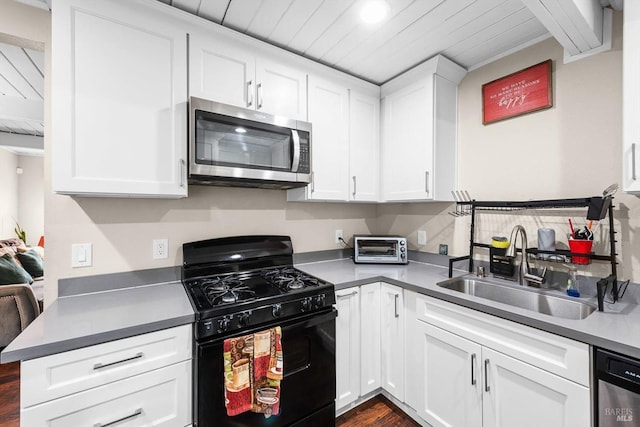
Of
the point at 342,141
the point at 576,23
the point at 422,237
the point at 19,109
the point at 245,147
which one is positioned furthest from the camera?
the point at 19,109

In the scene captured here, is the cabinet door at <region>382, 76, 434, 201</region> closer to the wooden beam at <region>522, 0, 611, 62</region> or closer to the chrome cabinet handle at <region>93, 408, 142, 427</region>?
the wooden beam at <region>522, 0, 611, 62</region>

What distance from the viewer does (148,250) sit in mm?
1645

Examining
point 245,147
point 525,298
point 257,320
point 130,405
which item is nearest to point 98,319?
point 130,405

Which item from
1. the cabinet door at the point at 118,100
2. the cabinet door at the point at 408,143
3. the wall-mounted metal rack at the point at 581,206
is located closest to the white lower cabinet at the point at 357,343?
the wall-mounted metal rack at the point at 581,206

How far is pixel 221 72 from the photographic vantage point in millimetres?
1564

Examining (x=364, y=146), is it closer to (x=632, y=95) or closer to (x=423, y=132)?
(x=423, y=132)

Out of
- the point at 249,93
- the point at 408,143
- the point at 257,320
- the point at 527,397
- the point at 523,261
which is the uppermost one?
the point at 249,93

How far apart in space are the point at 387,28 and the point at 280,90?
72cm

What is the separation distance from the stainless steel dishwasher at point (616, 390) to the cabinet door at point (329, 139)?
153 cm

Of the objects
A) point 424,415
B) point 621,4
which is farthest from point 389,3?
point 424,415

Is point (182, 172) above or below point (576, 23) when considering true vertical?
below

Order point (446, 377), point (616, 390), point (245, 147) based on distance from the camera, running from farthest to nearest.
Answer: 1. point (245, 147)
2. point (446, 377)
3. point (616, 390)

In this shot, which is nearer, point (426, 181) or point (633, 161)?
point (633, 161)

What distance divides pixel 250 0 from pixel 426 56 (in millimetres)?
1185
